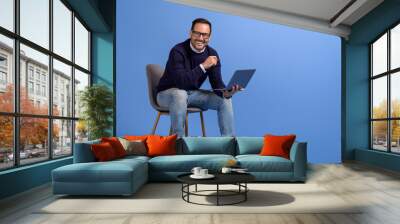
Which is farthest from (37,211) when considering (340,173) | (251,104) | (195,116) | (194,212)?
(251,104)

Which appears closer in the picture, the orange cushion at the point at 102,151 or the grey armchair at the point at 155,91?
the orange cushion at the point at 102,151

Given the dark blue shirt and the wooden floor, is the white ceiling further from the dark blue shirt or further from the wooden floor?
the wooden floor

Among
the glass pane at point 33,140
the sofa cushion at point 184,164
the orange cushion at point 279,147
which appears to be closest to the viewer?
the glass pane at point 33,140

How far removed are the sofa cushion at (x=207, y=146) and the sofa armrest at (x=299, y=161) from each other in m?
1.11

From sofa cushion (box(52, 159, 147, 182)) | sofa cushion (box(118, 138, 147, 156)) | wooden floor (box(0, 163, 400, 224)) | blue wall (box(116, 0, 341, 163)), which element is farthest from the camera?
blue wall (box(116, 0, 341, 163))

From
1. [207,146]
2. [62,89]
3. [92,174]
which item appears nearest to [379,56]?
[207,146]

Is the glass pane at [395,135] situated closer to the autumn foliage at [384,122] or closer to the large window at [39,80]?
the autumn foliage at [384,122]

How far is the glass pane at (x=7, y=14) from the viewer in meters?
4.79

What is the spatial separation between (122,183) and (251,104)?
4915 mm

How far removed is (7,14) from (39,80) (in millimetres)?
1251

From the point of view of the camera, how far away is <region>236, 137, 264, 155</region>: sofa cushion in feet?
21.7

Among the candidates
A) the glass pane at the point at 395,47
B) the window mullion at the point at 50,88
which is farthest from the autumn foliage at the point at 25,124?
the glass pane at the point at 395,47

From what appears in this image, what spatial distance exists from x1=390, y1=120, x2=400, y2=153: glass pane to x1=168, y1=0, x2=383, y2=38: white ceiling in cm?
239

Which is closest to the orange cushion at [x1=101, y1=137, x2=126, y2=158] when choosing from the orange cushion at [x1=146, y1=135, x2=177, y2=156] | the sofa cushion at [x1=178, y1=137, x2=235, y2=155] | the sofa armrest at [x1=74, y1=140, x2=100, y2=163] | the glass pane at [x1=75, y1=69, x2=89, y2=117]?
the sofa armrest at [x1=74, y1=140, x2=100, y2=163]
